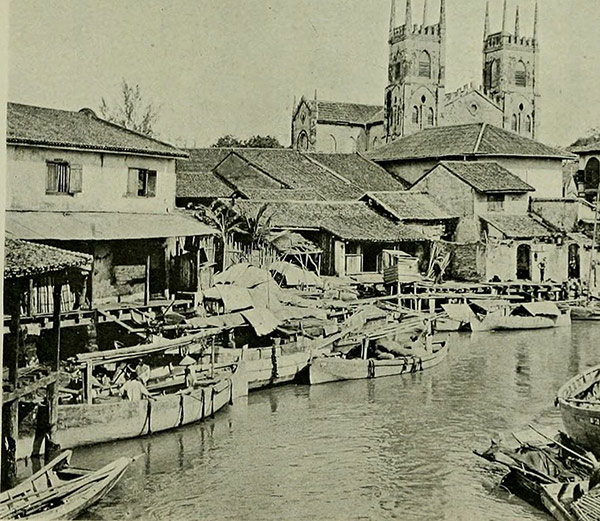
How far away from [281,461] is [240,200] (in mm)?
9964

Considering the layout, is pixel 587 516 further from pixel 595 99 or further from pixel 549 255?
pixel 549 255

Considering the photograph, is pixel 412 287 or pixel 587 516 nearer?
pixel 587 516

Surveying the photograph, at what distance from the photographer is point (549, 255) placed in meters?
17.6

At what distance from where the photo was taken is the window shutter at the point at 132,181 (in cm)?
1081

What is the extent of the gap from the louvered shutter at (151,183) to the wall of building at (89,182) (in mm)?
56

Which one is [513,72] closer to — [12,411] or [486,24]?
[486,24]

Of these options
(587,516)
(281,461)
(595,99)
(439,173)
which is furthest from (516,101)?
(587,516)

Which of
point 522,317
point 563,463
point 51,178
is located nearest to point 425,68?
point 522,317

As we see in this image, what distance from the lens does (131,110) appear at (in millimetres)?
7621

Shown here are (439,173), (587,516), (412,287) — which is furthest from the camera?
(439,173)

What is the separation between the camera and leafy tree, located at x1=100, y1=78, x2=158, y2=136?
7.14m

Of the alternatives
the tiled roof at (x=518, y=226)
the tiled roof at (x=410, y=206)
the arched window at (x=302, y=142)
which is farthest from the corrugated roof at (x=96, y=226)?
the arched window at (x=302, y=142)

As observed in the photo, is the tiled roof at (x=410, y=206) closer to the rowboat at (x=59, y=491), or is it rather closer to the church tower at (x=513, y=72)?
the church tower at (x=513, y=72)

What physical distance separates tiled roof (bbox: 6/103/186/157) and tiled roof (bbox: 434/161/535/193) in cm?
913
